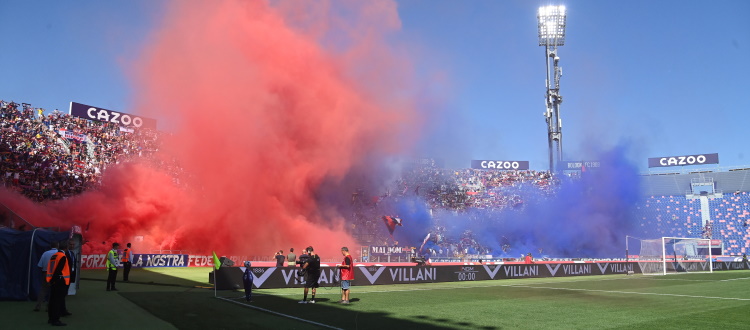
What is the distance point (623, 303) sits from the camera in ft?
54.3

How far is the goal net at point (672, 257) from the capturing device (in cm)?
3981

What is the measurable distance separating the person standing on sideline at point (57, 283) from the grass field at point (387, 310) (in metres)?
0.56

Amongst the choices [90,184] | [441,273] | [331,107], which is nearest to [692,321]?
[441,273]

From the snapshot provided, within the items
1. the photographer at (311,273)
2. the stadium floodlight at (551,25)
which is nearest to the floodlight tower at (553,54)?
the stadium floodlight at (551,25)

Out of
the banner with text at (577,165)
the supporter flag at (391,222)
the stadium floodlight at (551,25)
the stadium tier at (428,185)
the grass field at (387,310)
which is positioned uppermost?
the stadium floodlight at (551,25)

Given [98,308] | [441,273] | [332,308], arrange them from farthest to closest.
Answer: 1. [441,273]
2. [332,308]
3. [98,308]

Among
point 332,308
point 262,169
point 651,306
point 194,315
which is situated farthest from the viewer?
point 262,169

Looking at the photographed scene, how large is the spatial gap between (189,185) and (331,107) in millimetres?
15114

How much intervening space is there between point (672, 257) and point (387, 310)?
41819 mm

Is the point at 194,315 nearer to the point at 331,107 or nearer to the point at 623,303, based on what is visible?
the point at 623,303

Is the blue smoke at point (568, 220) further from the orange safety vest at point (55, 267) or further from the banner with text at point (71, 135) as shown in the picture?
the orange safety vest at point (55, 267)

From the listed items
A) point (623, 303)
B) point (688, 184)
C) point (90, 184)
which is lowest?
point (623, 303)

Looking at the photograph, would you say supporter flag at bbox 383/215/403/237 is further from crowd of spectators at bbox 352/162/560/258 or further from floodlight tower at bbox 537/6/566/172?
floodlight tower at bbox 537/6/566/172

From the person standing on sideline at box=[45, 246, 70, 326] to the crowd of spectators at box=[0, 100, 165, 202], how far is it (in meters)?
30.9
